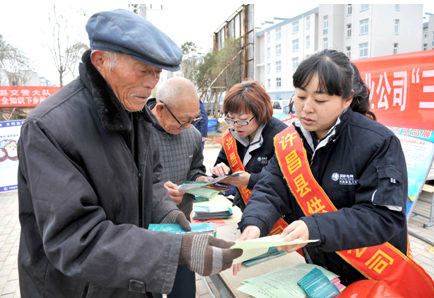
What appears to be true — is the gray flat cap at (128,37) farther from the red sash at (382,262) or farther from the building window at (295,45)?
the building window at (295,45)

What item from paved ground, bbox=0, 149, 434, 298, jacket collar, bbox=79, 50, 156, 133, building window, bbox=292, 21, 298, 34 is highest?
building window, bbox=292, 21, 298, 34

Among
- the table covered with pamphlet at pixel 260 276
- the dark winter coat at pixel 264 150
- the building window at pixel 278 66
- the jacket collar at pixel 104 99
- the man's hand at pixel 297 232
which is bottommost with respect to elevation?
the table covered with pamphlet at pixel 260 276

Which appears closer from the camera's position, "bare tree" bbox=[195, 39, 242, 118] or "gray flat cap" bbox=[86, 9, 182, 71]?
"gray flat cap" bbox=[86, 9, 182, 71]

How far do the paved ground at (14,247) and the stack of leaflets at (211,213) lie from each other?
749 millimetres

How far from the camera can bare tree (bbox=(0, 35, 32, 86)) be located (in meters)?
14.0

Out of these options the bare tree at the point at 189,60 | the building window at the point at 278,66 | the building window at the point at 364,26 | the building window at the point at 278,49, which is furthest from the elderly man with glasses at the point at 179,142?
the building window at the point at 278,49

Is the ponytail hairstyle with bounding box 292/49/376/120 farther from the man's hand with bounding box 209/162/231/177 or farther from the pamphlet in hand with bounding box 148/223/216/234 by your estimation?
the man's hand with bounding box 209/162/231/177

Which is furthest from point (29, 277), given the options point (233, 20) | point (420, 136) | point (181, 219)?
point (233, 20)

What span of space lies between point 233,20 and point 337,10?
17.0m

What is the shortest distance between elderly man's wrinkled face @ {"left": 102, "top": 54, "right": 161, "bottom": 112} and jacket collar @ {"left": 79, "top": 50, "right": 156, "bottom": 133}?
4 cm

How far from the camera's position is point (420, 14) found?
2759 cm

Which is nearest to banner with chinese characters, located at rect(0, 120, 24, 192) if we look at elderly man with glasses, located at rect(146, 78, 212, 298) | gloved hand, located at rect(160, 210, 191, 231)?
elderly man with glasses, located at rect(146, 78, 212, 298)

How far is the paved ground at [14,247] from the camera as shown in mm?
3145

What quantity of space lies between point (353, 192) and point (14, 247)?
15.1 feet
